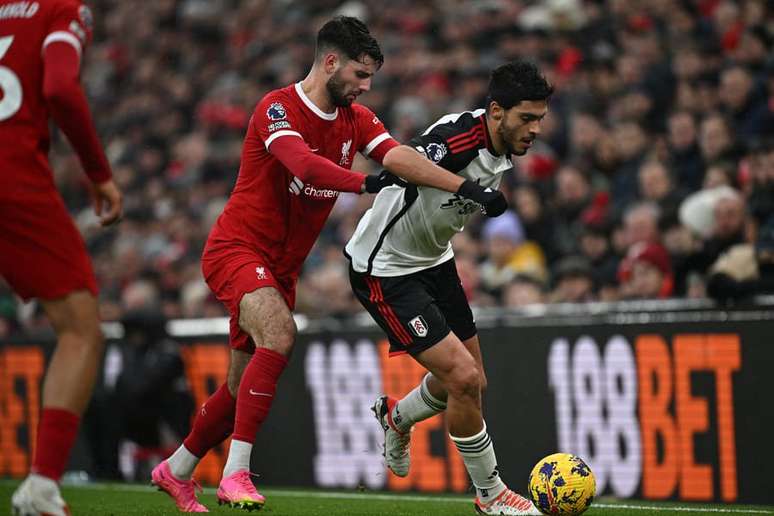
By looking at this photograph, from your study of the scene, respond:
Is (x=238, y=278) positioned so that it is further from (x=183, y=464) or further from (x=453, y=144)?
(x=453, y=144)

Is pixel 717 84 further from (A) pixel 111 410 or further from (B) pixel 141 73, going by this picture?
(B) pixel 141 73

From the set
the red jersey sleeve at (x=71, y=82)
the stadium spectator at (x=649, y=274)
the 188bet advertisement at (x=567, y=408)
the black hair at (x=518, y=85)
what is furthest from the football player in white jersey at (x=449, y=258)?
the stadium spectator at (x=649, y=274)

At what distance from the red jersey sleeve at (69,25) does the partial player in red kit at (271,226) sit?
1.59 meters

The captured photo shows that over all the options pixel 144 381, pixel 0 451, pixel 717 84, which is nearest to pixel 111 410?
pixel 144 381

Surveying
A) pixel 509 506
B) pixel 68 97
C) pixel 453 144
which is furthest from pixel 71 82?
pixel 509 506

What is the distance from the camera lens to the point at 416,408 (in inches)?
306

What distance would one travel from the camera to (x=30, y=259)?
18.3ft

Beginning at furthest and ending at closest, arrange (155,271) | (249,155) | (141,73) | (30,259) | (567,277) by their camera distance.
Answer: (141,73)
(155,271)
(567,277)
(249,155)
(30,259)

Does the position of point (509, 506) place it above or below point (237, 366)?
below

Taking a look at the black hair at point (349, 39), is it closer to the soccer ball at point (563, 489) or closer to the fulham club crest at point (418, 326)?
the fulham club crest at point (418, 326)

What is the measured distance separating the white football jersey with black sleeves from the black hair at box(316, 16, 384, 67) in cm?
58

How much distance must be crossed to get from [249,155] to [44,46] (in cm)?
208

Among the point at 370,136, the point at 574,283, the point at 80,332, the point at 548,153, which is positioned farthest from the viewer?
the point at 548,153

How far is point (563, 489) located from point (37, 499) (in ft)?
9.46
